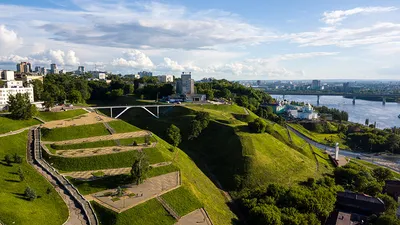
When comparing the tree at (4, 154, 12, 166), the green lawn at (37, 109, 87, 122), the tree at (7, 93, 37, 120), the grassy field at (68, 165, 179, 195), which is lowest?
the grassy field at (68, 165, 179, 195)

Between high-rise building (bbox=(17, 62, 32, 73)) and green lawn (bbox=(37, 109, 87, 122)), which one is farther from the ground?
high-rise building (bbox=(17, 62, 32, 73))

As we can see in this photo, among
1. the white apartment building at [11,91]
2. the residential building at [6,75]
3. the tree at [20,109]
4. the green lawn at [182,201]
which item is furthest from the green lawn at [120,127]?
the residential building at [6,75]

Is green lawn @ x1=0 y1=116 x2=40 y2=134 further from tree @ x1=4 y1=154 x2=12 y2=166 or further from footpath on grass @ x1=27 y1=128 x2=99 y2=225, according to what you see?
tree @ x1=4 y1=154 x2=12 y2=166

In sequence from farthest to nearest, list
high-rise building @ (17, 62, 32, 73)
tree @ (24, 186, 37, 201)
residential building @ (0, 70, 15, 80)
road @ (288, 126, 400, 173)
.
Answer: high-rise building @ (17, 62, 32, 73) → residential building @ (0, 70, 15, 80) → road @ (288, 126, 400, 173) → tree @ (24, 186, 37, 201)

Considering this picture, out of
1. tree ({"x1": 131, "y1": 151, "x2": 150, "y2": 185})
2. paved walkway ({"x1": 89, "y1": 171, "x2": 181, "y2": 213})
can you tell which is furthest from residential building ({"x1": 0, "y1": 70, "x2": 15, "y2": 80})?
paved walkway ({"x1": 89, "y1": 171, "x2": 181, "y2": 213})

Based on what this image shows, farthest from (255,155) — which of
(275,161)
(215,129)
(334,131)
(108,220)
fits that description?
(334,131)

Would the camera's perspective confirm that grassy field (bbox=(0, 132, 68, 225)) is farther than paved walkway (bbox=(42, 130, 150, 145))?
No

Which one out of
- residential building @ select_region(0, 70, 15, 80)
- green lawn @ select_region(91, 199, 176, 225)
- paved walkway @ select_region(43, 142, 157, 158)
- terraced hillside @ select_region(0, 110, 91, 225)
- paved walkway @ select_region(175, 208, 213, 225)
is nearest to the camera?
terraced hillside @ select_region(0, 110, 91, 225)
